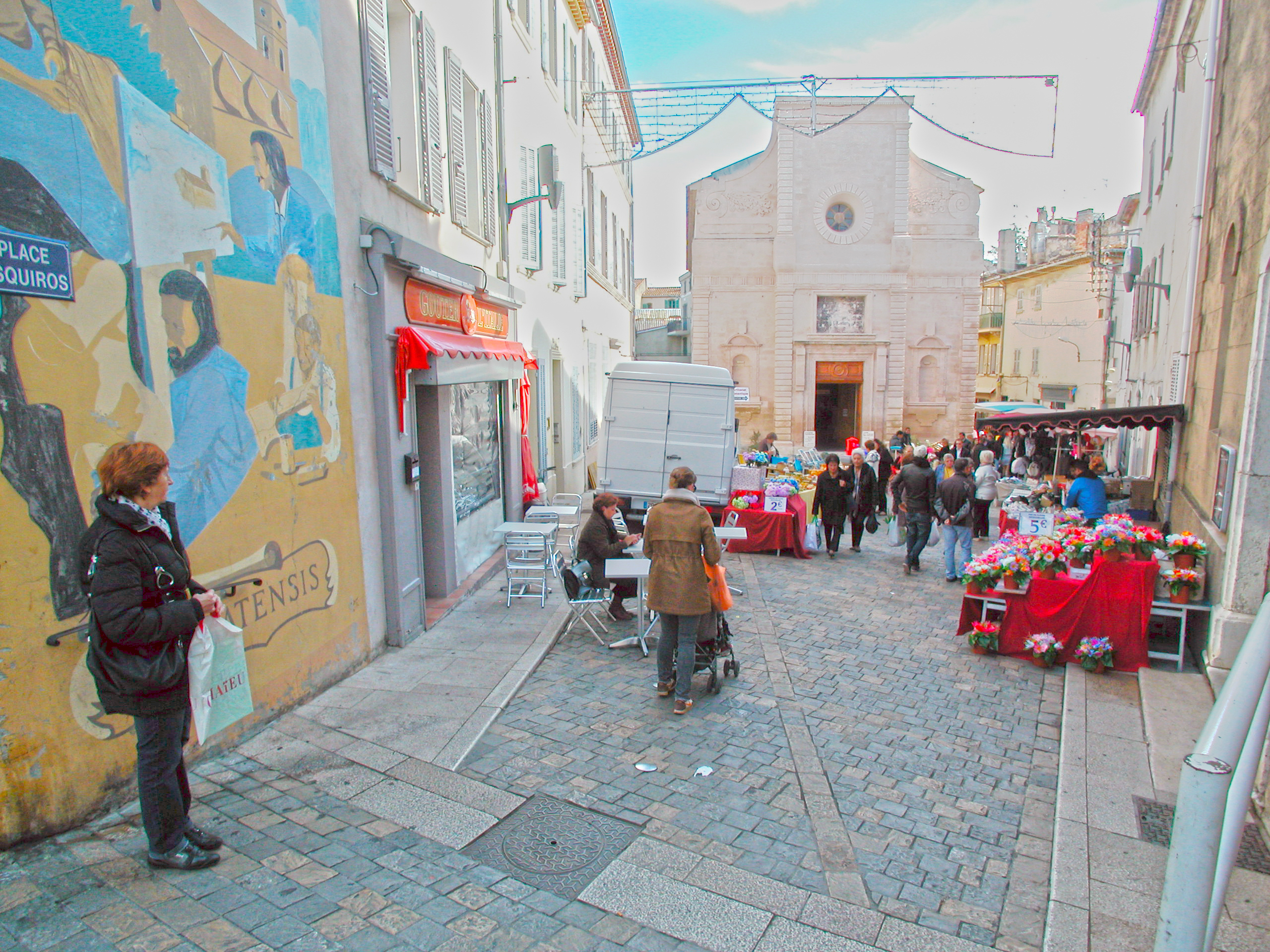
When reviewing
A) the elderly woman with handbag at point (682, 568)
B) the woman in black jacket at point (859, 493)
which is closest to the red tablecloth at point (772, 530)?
the woman in black jacket at point (859, 493)

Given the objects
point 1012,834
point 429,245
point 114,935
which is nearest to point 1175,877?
point 1012,834

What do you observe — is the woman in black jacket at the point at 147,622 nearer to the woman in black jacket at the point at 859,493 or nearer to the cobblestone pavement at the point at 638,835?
the cobblestone pavement at the point at 638,835

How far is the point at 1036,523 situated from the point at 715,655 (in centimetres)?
621

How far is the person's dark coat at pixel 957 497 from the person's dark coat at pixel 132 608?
9083 millimetres

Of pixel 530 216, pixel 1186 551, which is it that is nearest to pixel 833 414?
pixel 530 216

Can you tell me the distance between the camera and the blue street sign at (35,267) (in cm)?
339

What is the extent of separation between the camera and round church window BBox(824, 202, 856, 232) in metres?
33.0

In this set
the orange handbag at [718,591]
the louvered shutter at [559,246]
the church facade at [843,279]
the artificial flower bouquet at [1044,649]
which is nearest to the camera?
the orange handbag at [718,591]

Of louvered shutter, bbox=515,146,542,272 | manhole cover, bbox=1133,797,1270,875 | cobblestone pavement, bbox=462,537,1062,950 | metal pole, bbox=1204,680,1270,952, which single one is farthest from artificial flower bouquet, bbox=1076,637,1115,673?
louvered shutter, bbox=515,146,542,272

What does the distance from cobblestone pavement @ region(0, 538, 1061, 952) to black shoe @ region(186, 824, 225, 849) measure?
10 centimetres

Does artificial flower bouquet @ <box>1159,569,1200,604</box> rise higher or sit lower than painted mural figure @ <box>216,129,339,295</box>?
lower

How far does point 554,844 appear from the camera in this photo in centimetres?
406

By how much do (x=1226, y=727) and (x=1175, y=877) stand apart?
0.48 meters

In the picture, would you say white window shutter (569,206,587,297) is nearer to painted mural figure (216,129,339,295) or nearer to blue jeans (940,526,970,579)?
blue jeans (940,526,970,579)
